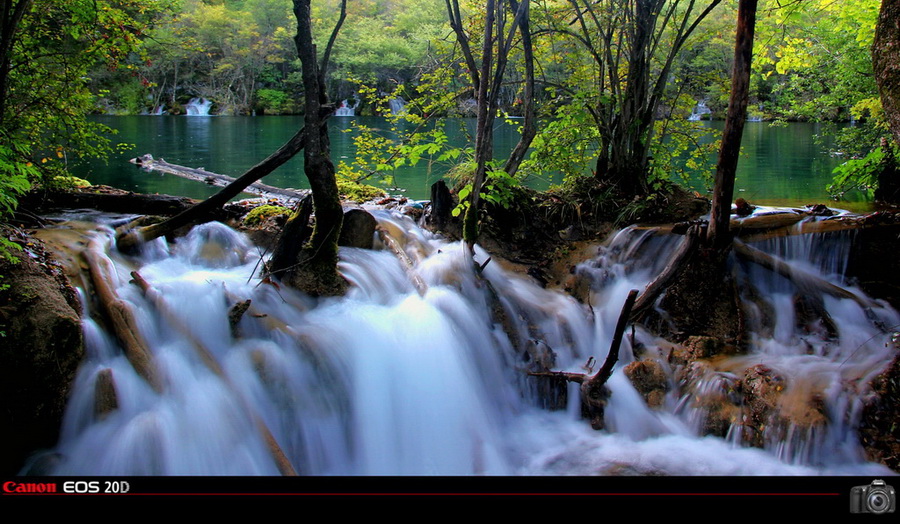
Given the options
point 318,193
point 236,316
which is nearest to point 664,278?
point 318,193

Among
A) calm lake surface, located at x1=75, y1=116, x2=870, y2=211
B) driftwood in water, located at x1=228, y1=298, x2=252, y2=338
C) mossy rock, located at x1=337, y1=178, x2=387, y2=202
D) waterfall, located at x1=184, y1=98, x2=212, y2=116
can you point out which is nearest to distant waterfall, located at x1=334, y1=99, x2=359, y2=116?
waterfall, located at x1=184, y1=98, x2=212, y2=116

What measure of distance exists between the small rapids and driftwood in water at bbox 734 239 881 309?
0.37 ft

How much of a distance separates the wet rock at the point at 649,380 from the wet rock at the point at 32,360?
191 inches

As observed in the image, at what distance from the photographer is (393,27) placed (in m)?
50.8

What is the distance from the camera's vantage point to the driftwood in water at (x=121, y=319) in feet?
14.4

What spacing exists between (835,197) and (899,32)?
26.9ft

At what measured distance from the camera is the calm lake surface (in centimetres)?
1338

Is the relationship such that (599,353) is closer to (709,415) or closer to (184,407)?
(709,415)

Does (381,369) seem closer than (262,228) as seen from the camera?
Yes

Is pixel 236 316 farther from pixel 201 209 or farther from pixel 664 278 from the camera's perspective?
pixel 664 278

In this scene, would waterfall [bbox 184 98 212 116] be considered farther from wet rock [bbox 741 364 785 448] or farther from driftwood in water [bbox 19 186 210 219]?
wet rock [bbox 741 364 785 448]
